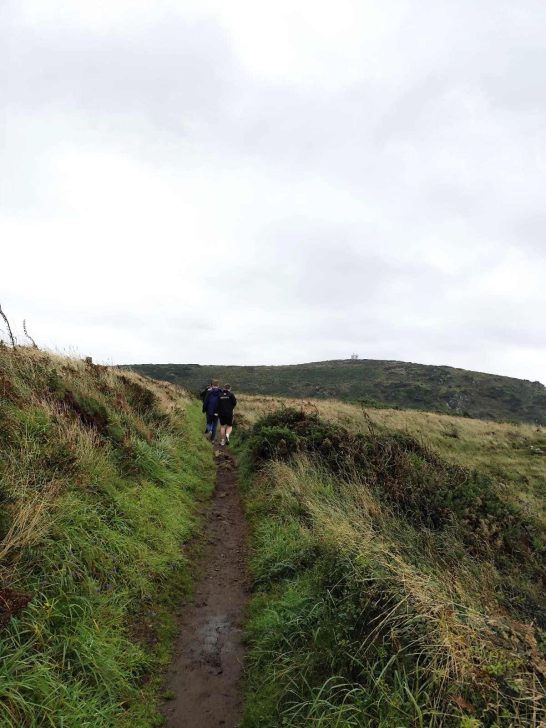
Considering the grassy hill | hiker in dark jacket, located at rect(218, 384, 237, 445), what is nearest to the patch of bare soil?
hiker in dark jacket, located at rect(218, 384, 237, 445)

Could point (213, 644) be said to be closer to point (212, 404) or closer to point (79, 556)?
point (79, 556)

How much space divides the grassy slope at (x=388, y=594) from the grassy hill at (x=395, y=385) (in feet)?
164

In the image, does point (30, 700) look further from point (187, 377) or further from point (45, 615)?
point (187, 377)

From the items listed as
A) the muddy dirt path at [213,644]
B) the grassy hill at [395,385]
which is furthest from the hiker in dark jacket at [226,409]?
the grassy hill at [395,385]

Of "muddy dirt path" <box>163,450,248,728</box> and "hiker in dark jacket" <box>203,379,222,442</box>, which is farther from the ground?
"hiker in dark jacket" <box>203,379,222,442</box>

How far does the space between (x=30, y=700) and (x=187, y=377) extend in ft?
246

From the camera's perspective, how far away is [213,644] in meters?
5.06

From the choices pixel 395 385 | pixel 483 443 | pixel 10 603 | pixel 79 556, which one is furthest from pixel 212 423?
pixel 395 385

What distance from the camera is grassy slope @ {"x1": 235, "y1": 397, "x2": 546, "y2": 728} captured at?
131 inches

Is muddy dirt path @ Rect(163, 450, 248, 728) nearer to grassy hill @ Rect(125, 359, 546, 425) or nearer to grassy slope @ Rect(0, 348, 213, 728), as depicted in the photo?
grassy slope @ Rect(0, 348, 213, 728)

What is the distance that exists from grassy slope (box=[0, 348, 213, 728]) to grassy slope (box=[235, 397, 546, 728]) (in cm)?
123

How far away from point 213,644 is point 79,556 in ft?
5.96

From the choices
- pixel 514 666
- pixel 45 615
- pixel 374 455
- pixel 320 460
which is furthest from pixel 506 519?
pixel 45 615

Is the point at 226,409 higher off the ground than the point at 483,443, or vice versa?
the point at 226,409
